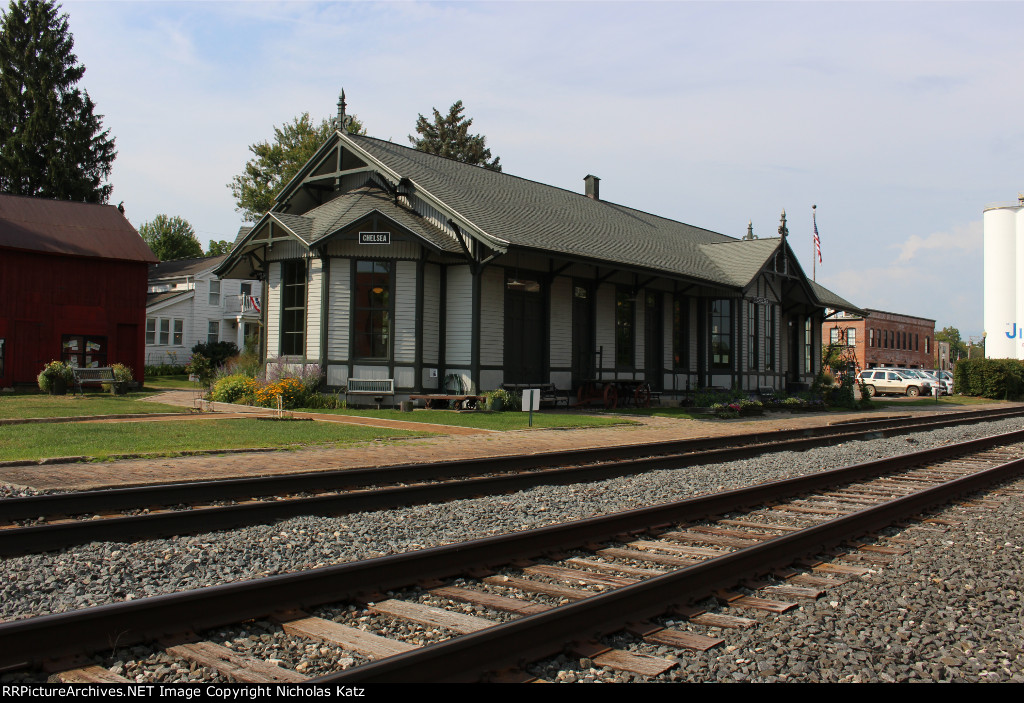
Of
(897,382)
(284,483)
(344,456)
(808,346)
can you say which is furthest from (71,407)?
(897,382)

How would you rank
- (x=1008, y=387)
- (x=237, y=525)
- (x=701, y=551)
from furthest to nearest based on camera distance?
(x=1008, y=387)
(x=237, y=525)
(x=701, y=551)

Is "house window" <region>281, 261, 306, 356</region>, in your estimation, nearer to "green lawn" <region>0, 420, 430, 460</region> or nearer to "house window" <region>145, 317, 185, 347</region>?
"green lawn" <region>0, 420, 430, 460</region>

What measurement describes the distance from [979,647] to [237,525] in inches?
211

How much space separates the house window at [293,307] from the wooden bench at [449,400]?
4.13m

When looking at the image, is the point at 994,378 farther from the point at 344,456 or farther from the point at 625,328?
the point at 344,456

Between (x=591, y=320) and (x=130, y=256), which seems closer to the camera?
(x=591, y=320)

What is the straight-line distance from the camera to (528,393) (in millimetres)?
16531

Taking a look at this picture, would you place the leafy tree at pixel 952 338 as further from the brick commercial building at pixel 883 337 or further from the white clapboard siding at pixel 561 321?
the white clapboard siding at pixel 561 321

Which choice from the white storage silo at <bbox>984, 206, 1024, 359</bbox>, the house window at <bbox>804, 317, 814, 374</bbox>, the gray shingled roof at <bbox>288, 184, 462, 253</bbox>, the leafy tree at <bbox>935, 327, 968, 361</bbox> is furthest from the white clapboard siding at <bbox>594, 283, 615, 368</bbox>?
the leafy tree at <bbox>935, 327, 968, 361</bbox>

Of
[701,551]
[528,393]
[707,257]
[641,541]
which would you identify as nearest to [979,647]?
[701,551]

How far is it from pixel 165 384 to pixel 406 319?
A: 15748mm

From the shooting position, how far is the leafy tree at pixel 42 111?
43.9 meters

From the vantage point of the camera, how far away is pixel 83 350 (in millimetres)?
28578

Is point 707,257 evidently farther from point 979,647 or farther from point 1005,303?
point 1005,303
